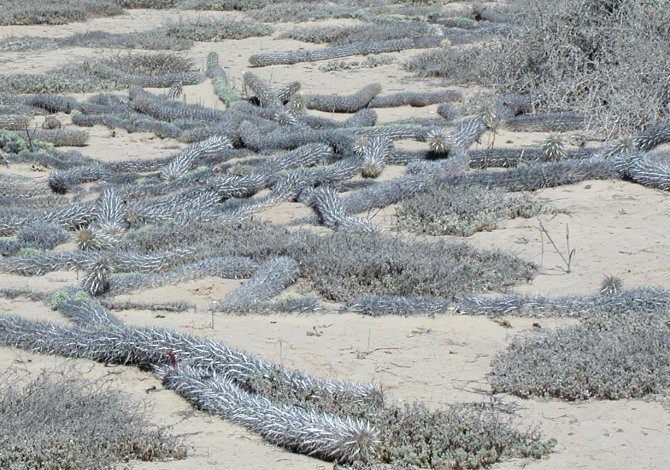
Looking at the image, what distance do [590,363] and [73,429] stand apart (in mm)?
2598

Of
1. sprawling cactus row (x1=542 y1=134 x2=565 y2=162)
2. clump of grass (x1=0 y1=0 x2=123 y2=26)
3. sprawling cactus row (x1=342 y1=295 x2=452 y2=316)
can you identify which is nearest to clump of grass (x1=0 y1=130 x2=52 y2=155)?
sprawling cactus row (x1=542 y1=134 x2=565 y2=162)

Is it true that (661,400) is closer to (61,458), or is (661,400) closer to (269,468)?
(269,468)

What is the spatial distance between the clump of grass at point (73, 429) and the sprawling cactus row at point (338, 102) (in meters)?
8.13

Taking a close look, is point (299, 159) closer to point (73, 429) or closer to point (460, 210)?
point (460, 210)

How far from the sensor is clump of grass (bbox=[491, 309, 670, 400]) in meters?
5.56

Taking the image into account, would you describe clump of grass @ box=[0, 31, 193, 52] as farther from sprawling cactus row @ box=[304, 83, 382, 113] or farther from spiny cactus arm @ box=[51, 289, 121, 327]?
spiny cactus arm @ box=[51, 289, 121, 327]

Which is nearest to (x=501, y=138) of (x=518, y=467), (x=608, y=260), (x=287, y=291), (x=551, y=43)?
(x=551, y=43)

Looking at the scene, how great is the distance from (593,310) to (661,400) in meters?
1.33

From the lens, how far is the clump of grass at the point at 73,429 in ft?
15.6

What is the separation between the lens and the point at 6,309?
23.9 ft

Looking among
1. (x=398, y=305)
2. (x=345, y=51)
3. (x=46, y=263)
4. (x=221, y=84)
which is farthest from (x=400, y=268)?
(x=345, y=51)

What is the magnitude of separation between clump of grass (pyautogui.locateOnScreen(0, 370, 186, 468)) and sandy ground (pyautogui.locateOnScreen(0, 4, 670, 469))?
0.13 meters

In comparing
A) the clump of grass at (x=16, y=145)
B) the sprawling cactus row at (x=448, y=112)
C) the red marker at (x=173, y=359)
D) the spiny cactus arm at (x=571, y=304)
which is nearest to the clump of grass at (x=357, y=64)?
the sprawling cactus row at (x=448, y=112)

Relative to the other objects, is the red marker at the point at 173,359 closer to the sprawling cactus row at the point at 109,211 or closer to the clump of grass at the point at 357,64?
the sprawling cactus row at the point at 109,211
